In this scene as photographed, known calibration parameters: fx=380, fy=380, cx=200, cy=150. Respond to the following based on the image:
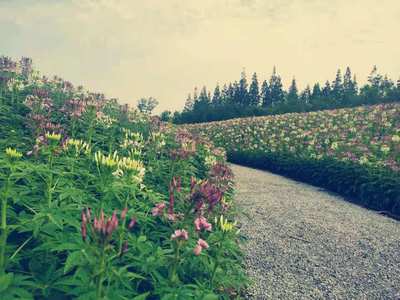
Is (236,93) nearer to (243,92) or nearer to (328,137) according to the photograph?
(243,92)

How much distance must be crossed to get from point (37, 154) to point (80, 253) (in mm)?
1943

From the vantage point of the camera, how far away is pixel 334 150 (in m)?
12.4

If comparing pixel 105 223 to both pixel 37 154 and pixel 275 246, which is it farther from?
pixel 275 246

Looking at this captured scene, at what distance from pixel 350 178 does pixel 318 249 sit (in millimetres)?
4887

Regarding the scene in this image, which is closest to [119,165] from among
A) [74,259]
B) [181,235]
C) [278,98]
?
[181,235]

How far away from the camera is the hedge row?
870cm

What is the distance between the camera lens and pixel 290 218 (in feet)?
24.1

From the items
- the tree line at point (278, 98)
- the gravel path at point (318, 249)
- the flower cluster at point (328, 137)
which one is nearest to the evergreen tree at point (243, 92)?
the tree line at point (278, 98)

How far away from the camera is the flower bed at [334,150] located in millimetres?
9297

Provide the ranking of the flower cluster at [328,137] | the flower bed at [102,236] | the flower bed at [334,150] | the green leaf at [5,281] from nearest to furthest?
the green leaf at [5,281], the flower bed at [102,236], the flower bed at [334,150], the flower cluster at [328,137]

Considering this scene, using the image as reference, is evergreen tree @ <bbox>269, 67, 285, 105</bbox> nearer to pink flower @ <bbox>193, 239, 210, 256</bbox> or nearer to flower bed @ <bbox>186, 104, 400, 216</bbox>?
flower bed @ <bbox>186, 104, 400, 216</bbox>

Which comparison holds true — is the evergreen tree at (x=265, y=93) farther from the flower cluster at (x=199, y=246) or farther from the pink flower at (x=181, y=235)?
the pink flower at (x=181, y=235)

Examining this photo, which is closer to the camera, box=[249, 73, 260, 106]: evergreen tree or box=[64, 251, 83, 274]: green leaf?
box=[64, 251, 83, 274]: green leaf

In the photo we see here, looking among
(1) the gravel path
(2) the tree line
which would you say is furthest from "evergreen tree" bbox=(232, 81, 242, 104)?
(1) the gravel path
